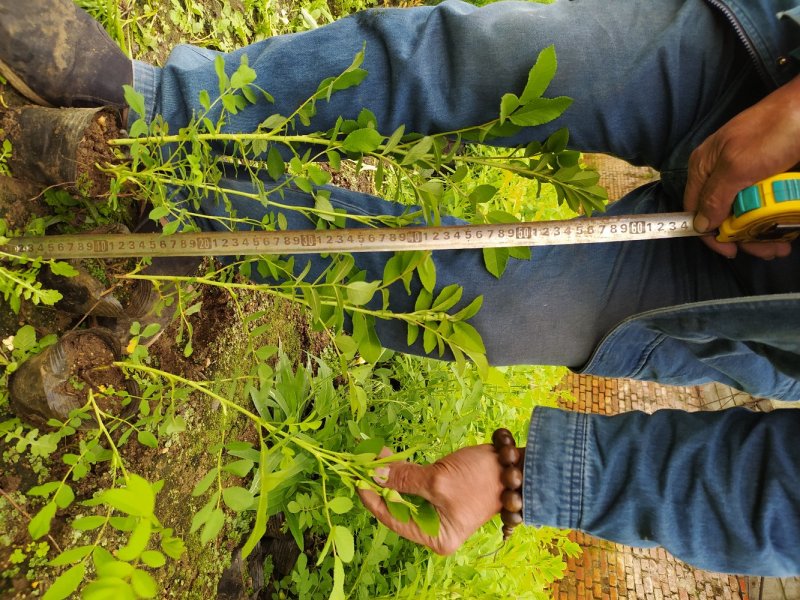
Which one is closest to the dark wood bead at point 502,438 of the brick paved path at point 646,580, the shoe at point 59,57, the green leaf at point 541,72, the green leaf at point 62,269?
the green leaf at point 541,72

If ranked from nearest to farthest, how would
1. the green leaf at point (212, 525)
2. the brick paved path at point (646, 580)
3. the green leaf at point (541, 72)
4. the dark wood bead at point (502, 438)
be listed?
the green leaf at point (212, 525) < the green leaf at point (541, 72) < the dark wood bead at point (502, 438) < the brick paved path at point (646, 580)

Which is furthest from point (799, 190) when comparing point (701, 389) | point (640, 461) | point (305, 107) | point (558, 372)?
point (701, 389)

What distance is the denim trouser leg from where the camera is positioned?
95 cm

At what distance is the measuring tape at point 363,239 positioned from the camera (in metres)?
0.91

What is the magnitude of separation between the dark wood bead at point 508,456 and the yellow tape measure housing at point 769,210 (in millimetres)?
504

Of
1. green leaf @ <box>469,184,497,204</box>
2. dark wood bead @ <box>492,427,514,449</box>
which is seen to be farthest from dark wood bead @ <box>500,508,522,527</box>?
green leaf @ <box>469,184,497,204</box>

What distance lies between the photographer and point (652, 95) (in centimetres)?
97

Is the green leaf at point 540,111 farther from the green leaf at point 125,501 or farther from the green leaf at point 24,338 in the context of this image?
the green leaf at point 24,338

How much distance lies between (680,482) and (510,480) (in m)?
0.27

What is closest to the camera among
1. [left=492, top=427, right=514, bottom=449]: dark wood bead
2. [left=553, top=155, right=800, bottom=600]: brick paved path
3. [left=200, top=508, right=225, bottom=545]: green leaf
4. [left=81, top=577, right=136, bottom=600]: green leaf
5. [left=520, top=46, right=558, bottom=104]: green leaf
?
[left=81, top=577, right=136, bottom=600]: green leaf

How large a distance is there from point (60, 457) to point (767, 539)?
48.1 inches

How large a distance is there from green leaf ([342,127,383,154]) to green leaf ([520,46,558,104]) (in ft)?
0.83

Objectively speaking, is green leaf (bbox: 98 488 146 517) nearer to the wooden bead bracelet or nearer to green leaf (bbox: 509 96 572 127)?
the wooden bead bracelet

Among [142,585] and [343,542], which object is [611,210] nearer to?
[343,542]
